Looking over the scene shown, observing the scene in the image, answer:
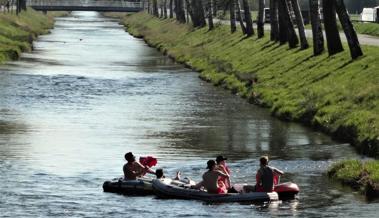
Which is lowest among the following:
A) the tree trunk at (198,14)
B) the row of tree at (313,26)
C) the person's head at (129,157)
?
the tree trunk at (198,14)

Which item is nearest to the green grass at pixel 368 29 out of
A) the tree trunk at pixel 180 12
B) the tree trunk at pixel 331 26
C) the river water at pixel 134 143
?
the river water at pixel 134 143

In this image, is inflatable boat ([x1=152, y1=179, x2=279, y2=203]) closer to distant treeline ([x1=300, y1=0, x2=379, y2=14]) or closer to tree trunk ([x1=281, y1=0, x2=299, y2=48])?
tree trunk ([x1=281, y1=0, x2=299, y2=48])

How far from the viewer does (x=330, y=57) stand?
5569 cm

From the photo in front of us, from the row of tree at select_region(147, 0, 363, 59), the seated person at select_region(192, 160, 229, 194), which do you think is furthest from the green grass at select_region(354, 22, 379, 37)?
the seated person at select_region(192, 160, 229, 194)

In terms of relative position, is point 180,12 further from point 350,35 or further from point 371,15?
point 350,35

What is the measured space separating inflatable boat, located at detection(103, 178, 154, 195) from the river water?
0.47 metres

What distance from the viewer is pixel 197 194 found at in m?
29.8

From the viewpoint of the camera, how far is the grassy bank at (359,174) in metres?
29.5

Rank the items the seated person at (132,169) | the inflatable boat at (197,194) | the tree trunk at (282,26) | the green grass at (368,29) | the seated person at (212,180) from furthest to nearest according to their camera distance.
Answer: the green grass at (368,29), the tree trunk at (282,26), the seated person at (132,169), the seated person at (212,180), the inflatable boat at (197,194)

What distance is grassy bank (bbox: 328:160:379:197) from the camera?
29.5 meters

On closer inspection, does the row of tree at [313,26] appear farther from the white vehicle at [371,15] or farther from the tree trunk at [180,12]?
the tree trunk at [180,12]

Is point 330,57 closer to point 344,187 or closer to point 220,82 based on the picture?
point 220,82

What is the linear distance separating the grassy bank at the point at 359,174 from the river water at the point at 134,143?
0.40 m

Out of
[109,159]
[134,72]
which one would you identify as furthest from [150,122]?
[134,72]
